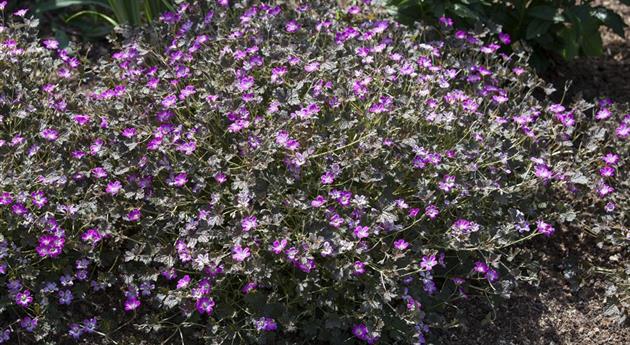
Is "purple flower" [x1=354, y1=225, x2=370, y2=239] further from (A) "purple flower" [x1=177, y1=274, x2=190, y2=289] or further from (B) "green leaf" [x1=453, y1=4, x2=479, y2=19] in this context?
(B) "green leaf" [x1=453, y1=4, x2=479, y2=19]

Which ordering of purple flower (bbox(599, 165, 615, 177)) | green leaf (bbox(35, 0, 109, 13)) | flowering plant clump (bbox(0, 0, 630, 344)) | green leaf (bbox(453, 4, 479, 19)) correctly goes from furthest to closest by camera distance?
green leaf (bbox(35, 0, 109, 13)) < green leaf (bbox(453, 4, 479, 19)) < purple flower (bbox(599, 165, 615, 177)) < flowering plant clump (bbox(0, 0, 630, 344))

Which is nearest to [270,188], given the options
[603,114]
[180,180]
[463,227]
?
[180,180]

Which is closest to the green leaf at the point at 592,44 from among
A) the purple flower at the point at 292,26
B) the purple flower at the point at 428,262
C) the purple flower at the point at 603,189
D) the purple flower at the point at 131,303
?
the purple flower at the point at 603,189

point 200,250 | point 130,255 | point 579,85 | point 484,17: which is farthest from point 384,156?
point 579,85

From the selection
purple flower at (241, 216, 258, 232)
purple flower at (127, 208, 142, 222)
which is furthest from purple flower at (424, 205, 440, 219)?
purple flower at (127, 208, 142, 222)

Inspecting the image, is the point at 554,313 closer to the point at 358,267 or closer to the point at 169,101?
the point at 358,267

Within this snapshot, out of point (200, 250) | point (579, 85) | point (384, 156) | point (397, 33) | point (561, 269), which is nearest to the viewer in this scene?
point (200, 250)

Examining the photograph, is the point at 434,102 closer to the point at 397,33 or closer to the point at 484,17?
the point at 397,33
